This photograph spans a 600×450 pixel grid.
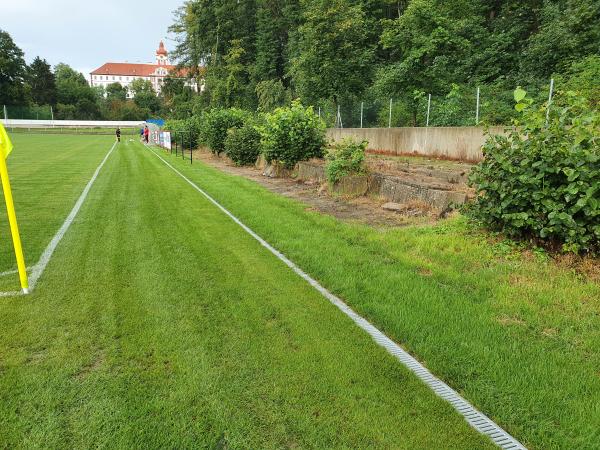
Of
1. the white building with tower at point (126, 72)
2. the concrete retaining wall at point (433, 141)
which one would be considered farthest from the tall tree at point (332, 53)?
the white building with tower at point (126, 72)

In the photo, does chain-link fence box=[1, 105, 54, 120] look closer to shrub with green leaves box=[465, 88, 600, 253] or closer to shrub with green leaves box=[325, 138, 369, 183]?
shrub with green leaves box=[325, 138, 369, 183]

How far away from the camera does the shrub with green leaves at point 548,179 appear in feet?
17.2

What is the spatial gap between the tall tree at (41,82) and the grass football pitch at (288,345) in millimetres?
117623

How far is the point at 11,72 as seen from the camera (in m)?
95.4

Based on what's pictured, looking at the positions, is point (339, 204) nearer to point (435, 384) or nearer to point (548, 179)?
point (548, 179)

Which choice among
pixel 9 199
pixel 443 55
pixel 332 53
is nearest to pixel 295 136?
pixel 9 199

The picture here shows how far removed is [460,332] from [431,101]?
52.8 ft

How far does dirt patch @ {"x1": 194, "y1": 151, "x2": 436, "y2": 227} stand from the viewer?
28.1 ft

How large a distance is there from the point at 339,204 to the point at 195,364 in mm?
7497

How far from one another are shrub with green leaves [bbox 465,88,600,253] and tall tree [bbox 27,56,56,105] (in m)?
120

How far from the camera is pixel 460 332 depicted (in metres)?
4.02

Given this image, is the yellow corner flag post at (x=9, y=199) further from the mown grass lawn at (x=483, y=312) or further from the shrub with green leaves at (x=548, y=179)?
the shrub with green leaves at (x=548, y=179)

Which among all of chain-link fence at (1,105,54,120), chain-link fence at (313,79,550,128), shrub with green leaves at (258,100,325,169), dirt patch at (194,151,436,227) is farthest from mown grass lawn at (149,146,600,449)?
chain-link fence at (1,105,54,120)

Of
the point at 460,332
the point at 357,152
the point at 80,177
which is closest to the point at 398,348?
the point at 460,332
